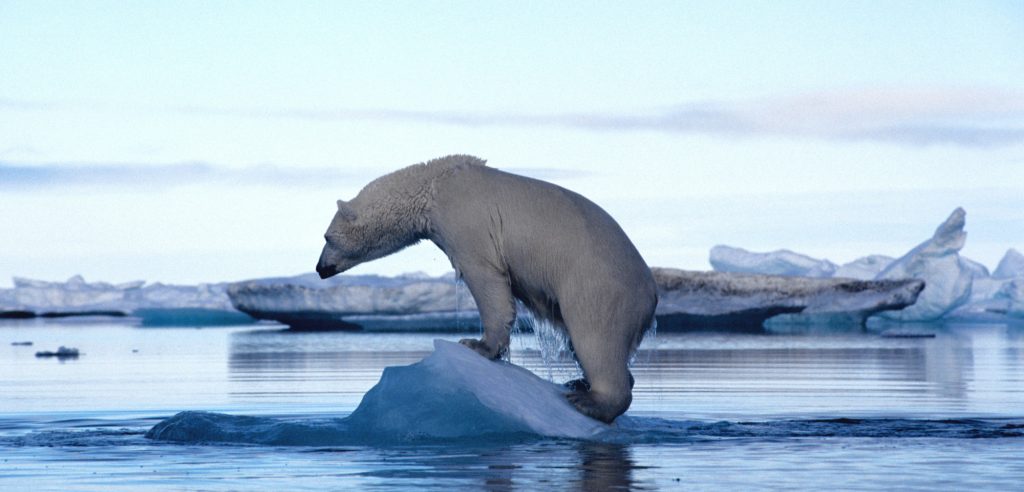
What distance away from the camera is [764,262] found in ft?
134

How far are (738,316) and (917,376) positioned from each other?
16672 millimetres

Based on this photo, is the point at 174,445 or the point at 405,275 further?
the point at 405,275

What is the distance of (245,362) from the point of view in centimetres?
1666

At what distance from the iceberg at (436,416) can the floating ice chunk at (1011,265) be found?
4311 cm

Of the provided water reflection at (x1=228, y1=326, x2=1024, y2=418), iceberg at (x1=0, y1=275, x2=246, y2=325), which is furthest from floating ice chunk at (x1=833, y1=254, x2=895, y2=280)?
iceberg at (x1=0, y1=275, x2=246, y2=325)

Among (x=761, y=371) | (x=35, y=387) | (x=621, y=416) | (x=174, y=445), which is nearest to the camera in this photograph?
(x=174, y=445)

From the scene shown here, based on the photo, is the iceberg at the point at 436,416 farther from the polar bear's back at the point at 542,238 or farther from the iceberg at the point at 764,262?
the iceberg at the point at 764,262

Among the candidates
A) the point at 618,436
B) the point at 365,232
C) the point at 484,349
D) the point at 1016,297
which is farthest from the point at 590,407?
the point at 1016,297

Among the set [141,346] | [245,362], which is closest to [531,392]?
[245,362]

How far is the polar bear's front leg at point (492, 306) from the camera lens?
7359 mm

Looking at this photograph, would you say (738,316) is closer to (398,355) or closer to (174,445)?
(398,355)

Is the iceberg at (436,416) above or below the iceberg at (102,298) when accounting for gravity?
below

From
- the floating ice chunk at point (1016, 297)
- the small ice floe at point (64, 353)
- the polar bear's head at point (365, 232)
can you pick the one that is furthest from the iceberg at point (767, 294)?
the polar bear's head at point (365, 232)

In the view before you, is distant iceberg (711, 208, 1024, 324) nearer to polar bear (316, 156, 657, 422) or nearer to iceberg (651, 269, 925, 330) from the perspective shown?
iceberg (651, 269, 925, 330)
